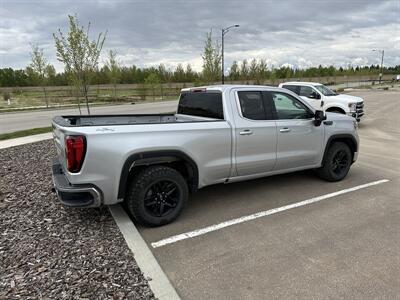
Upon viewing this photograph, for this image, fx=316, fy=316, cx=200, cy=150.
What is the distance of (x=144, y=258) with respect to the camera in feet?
10.9

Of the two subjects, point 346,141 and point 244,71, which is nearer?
point 346,141

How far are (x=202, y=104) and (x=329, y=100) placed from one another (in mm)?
9355

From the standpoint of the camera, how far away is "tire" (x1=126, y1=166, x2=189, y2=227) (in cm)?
385

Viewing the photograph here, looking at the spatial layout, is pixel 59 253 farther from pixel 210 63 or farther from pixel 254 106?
pixel 210 63

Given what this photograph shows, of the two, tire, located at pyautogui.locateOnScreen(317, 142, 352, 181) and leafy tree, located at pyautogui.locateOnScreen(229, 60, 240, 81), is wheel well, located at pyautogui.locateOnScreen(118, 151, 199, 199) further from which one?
leafy tree, located at pyautogui.locateOnScreen(229, 60, 240, 81)

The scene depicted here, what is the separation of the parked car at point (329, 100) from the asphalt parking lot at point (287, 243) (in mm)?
7358

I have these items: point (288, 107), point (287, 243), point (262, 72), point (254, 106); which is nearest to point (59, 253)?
point (287, 243)

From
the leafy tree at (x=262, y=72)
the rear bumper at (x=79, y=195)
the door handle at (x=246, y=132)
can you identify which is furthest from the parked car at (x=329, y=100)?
Result: the leafy tree at (x=262, y=72)

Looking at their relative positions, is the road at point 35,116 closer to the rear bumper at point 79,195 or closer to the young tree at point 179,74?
the rear bumper at point 79,195

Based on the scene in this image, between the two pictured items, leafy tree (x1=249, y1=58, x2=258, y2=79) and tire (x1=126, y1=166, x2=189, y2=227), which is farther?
leafy tree (x1=249, y1=58, x2=258, y2=79)

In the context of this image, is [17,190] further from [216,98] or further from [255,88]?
[255,88]

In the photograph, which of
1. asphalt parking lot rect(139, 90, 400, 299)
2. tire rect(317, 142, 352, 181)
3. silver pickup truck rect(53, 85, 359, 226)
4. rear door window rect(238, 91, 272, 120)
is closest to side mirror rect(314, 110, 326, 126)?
silver pickup truck rect(53, 85, 359, 226)

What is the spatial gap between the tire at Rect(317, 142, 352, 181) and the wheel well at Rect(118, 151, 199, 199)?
8.66 ft

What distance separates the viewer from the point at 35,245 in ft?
11.5
